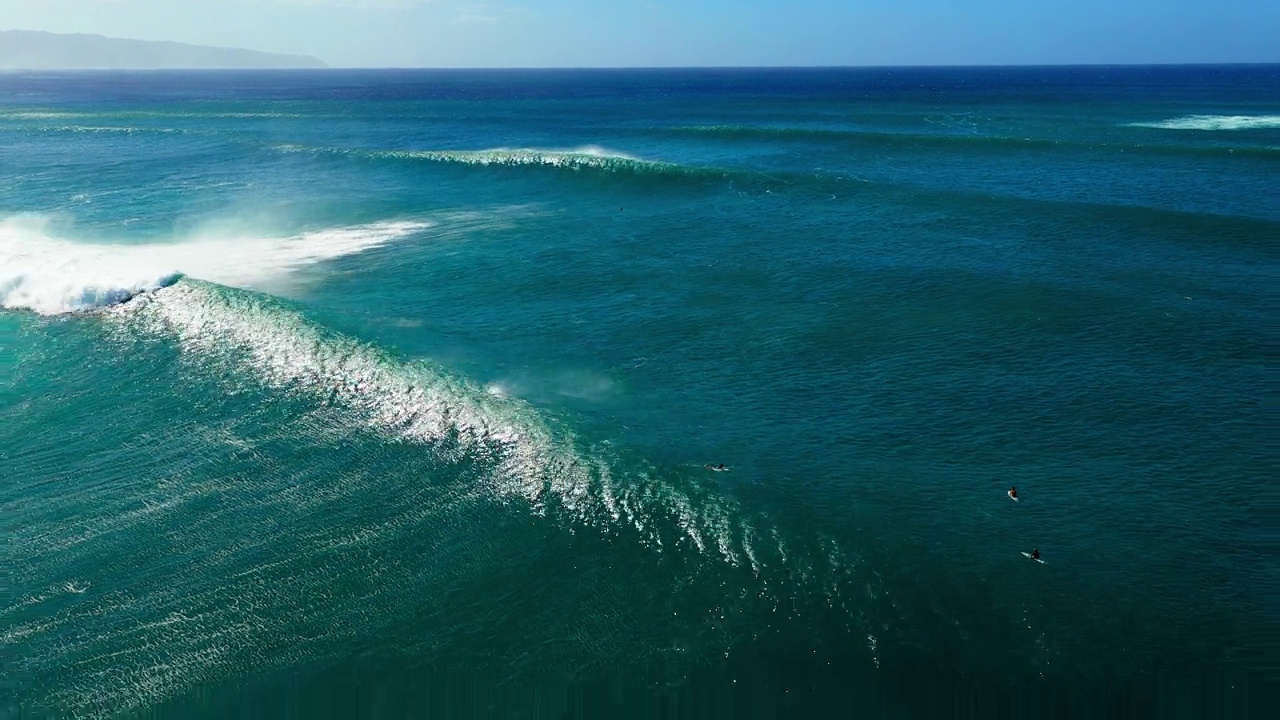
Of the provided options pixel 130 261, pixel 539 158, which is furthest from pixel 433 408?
pixel 539 158

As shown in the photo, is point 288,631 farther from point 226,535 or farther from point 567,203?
point 567,203

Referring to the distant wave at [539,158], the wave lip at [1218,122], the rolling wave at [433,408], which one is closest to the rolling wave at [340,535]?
the rolling wave at [433,408]

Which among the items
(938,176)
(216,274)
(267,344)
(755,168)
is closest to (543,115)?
(755,168)

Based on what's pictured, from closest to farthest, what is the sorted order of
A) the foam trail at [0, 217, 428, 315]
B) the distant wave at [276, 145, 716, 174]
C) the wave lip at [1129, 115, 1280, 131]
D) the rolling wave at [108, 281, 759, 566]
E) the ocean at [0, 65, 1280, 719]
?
the ocean at [0, 65, 1280, 719], the rolling wave at [108, 281, 759, 566], the foam trail at [0, 217, 428, 315], the distant wave at [276, 145, 716, 174], the wave lip at [1129, 115, 1280, 131]

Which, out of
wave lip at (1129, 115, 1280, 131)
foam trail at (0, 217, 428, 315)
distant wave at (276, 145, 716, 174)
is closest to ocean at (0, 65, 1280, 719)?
foam trail at (0, 217, 428, 315)

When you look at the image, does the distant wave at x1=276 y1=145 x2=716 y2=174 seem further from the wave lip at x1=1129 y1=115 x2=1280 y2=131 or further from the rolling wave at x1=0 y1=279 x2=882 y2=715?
the wave lip at x1=1129 y1=115 x2=1280 y2=131

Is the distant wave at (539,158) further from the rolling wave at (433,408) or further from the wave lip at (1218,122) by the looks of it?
the wave lip at (1218,122)
